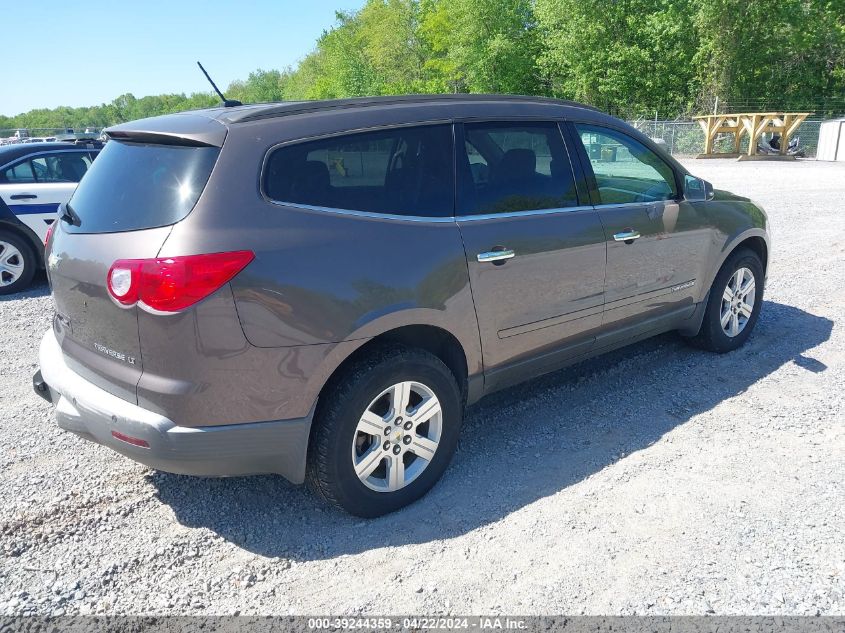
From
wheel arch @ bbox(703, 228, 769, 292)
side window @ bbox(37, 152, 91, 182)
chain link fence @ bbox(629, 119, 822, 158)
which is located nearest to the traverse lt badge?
wheel arch @ bbox(703, 228, 769, 292)

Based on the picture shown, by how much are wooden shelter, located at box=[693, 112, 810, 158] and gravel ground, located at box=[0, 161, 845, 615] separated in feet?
83.6

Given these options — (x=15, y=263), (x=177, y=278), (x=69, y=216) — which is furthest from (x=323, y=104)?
(x=15, y=263)

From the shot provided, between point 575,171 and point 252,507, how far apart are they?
2.59 meters

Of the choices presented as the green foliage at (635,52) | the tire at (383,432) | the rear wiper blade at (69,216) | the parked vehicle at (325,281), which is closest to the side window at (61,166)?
the rear wiper blade at (69,216)

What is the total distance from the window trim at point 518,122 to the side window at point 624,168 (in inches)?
6.2

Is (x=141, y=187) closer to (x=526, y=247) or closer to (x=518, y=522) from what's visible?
(x=526, y=247)

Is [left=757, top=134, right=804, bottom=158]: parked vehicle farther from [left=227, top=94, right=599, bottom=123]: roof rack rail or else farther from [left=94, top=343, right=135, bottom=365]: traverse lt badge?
[left=94, top=343, right=135, bottom=365]: traverse lt badge

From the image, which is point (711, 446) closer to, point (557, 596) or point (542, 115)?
point (557, 596)

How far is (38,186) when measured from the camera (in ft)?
24.8

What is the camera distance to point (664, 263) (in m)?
4.27

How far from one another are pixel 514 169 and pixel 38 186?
6.43 meters

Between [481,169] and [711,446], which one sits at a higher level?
[481,169]

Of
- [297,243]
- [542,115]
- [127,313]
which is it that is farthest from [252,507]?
[542,115]

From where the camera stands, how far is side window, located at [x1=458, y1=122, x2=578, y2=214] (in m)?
3.35
